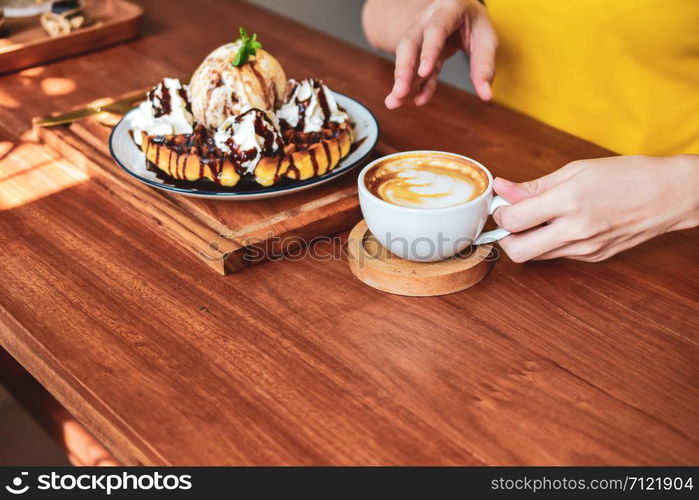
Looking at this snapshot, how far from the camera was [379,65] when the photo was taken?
1785 mm

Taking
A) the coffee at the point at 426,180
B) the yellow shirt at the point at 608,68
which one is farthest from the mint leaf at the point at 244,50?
the yellow shirt at the point at 608,68

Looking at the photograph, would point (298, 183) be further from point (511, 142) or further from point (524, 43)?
point (524, 43)

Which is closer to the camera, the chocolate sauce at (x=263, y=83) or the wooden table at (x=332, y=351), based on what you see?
the wooden table at (x=332, y=351)

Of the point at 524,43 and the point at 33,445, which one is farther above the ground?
the point at 524,43

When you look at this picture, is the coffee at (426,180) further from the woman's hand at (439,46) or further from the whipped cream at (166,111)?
the whipped cream at (166,111)

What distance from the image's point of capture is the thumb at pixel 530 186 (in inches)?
41.5

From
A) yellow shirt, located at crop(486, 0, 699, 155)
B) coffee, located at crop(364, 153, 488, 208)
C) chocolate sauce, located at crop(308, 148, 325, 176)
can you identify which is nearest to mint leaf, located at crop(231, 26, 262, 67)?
chocolate sauce, located at crop(308, 148, 325, 176)

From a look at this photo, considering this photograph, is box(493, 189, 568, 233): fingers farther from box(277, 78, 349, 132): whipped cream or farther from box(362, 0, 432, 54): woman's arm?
box(362, 0, 432, 54): woman's arm

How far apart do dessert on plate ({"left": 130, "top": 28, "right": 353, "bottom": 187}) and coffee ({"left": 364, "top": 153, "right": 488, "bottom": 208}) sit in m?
0.14

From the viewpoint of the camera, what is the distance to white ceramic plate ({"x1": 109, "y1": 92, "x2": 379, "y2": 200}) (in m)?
1.16

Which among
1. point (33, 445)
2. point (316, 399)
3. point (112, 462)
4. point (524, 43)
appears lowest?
point (33, 445)

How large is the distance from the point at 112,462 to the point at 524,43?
51.4 inches

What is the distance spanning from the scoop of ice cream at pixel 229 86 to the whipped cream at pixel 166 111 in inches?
1.1

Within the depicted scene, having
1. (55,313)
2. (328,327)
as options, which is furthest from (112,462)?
(328,327)
